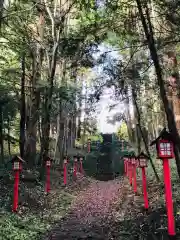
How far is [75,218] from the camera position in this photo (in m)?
10.8

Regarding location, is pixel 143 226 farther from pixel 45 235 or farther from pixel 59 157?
pixel 59 157

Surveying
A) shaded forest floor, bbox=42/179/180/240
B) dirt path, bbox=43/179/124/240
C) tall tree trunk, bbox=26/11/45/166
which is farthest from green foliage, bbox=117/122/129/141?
shaded forest floor, bbox=42/179/180/240

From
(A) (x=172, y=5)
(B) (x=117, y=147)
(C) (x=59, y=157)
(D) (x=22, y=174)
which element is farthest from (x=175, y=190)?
(B) (x=117, y=147)

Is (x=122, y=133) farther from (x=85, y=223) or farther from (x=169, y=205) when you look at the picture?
(x=169, y=205)

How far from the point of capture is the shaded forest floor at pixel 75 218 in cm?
761

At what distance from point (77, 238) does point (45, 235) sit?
0.87 meters

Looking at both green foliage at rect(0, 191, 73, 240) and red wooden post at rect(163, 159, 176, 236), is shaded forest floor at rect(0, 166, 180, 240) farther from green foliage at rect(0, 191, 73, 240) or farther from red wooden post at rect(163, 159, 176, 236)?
red wooden post at rect(163, 159, 176, 236)

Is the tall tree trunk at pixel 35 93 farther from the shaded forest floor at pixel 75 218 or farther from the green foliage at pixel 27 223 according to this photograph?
the green foliage at pixel 27 223

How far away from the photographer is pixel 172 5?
735cm

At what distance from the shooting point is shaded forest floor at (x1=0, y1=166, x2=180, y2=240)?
761cm

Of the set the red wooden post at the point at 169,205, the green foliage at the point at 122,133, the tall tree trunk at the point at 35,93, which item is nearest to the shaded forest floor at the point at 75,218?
the red wooden post at the point at 169,205

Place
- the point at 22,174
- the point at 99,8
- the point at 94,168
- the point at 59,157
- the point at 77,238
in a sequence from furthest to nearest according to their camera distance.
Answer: the point at 94,168 → the point at 59,157 → the point at 22,174 → the point at 99,8 → the point at 77,238

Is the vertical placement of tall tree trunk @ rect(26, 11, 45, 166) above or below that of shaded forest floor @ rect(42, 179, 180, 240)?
above

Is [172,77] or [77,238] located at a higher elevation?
[172,77]
